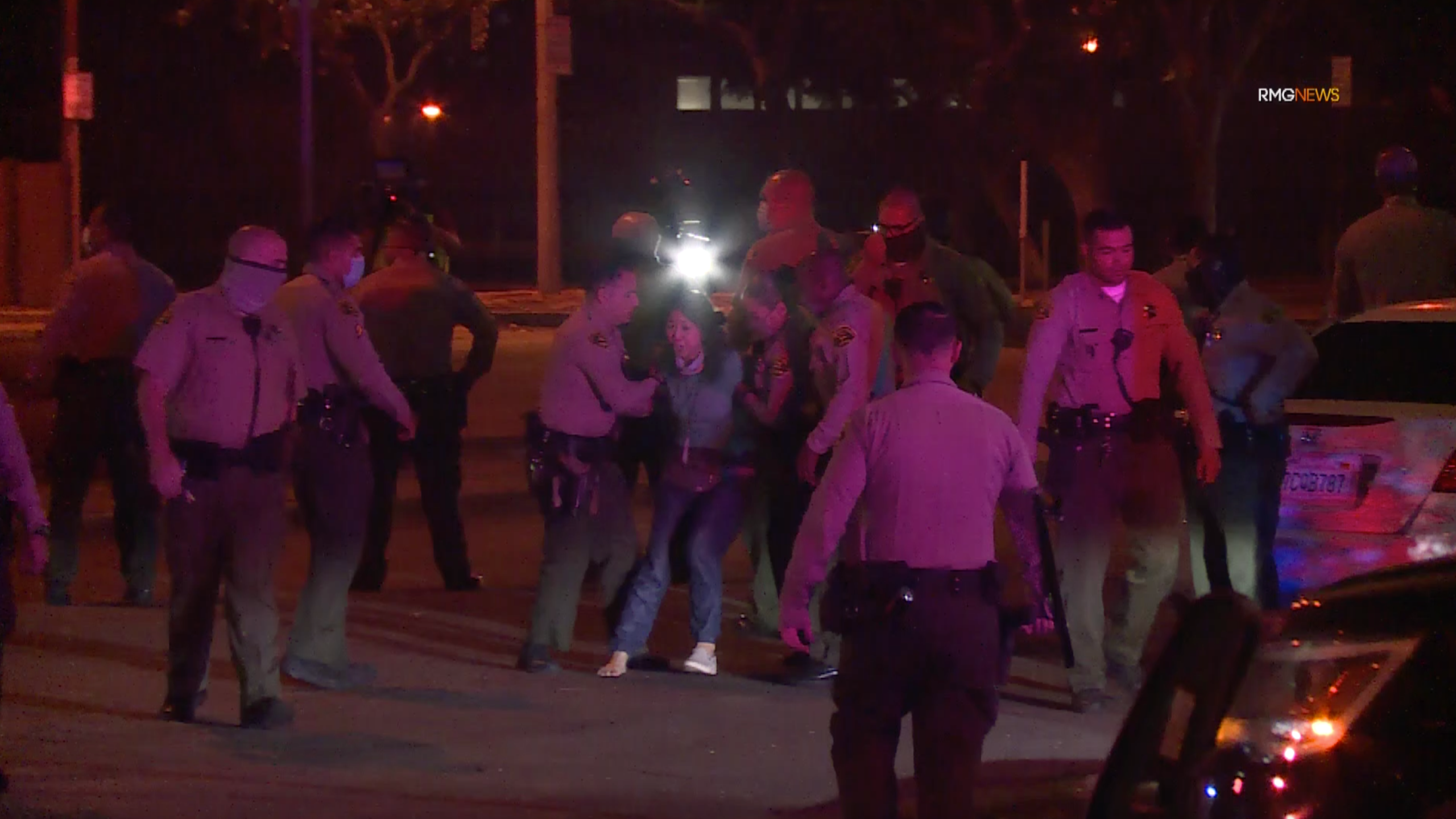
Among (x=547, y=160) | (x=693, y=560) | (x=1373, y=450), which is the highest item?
(x=547, y=160)

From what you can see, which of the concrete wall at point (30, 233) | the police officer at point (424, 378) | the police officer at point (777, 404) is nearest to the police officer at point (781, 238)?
the police officer at point (777, 404)

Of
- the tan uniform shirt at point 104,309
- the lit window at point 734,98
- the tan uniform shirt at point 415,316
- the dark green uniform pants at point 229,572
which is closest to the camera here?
the dark green uniform pants at point 229,572

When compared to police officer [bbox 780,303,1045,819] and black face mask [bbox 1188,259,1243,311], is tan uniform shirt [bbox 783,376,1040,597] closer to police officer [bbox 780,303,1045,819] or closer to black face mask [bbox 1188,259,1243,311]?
police officer [bbox 780,303,1045,819]

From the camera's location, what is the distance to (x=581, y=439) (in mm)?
8844

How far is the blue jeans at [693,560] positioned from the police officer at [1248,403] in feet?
7.02

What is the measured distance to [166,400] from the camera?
25.8ft

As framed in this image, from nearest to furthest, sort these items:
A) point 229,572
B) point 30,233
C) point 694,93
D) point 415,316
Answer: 1. point 229,572
2. point 415,316
3. point 30,233
4. point 694,93

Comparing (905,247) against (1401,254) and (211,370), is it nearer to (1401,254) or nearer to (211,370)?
(211,370)

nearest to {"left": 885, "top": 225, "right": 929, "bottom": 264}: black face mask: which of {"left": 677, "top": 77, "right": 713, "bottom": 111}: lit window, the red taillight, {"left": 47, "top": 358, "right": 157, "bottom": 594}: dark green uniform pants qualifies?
the red taillight

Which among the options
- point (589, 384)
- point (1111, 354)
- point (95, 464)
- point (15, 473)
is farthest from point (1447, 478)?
point (95, 464)

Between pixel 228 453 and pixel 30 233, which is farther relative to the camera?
pixel 30 233

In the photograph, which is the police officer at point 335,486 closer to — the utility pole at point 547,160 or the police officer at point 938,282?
the police officer at point 938,282

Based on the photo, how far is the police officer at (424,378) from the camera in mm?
10750

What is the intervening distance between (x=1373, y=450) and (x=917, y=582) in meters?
3.83
